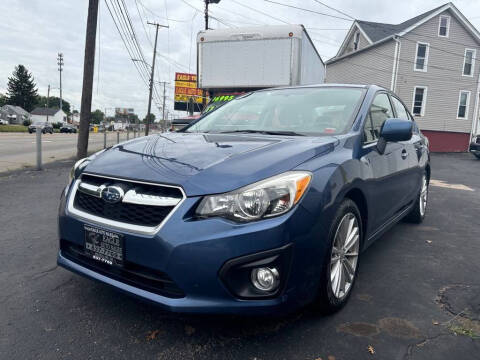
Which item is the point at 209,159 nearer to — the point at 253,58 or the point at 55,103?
the point at 253,58

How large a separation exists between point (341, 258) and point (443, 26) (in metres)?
27.1

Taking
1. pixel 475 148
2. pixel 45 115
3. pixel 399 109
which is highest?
pixel 45 115

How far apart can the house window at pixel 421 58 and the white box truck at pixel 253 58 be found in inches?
671

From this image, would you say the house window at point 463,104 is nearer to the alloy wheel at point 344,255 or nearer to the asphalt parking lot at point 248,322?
the asphalt parking lot at point 248,322

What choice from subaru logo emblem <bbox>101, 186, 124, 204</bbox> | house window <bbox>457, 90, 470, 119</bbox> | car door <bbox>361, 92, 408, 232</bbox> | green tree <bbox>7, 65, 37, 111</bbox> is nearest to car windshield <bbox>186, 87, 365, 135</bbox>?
car door <bbox>361, 92, 408, 232</bbox>

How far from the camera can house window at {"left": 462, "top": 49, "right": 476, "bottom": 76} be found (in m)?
24.5

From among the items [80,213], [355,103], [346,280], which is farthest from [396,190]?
[80,213]

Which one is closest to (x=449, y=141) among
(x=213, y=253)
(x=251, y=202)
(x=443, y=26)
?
(x=443, y=26)

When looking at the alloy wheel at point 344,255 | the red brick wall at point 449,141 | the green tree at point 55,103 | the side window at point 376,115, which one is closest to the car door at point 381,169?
the side window at point 376,115

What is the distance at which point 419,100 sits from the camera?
81.4ft

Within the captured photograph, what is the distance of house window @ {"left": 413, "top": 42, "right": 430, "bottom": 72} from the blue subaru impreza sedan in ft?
81.3

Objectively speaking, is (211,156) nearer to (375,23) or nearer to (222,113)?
(222,113)

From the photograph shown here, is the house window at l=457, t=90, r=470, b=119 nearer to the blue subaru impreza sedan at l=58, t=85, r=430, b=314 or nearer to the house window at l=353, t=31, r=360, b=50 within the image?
the house window at l=353, t=31, r=360, b=50

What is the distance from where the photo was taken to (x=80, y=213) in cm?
230
